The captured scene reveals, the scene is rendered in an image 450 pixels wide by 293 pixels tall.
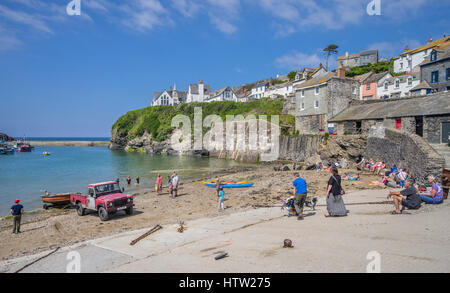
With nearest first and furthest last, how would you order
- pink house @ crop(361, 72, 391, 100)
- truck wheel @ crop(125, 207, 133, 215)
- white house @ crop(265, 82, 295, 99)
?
truck wheel @ crop(125, 207, 133, 215) < pink house @ crop(361, 72, 391, 100) < white house @ crop(265, 82, 295, 99)

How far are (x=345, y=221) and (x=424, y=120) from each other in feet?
70.3

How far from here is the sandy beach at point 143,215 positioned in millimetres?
12756

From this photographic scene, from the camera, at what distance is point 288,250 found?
7316 mm

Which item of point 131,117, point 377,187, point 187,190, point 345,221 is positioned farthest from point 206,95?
point 345,221

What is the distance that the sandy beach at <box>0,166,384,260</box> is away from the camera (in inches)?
502

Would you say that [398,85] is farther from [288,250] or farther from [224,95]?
[224,95]

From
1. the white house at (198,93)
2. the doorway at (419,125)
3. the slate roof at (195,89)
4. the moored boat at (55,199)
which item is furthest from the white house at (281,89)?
the moored boat at (55,199)

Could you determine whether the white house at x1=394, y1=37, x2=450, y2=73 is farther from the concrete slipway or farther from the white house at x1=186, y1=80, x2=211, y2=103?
the white house at x1=186, y1=80, x2=211, y2=103

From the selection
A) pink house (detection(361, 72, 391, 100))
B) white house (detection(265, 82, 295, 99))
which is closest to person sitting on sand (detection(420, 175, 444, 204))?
pink house (detection(361, 72, 391, 100))

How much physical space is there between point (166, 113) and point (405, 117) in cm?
8055

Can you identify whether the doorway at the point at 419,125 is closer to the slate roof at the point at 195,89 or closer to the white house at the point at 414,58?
the white house at the point at 414,58

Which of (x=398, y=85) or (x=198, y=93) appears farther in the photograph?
(x=198, y=93)

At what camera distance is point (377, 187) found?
58.4ft

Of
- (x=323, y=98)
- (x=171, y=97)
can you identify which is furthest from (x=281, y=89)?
(x=171, y=97)
